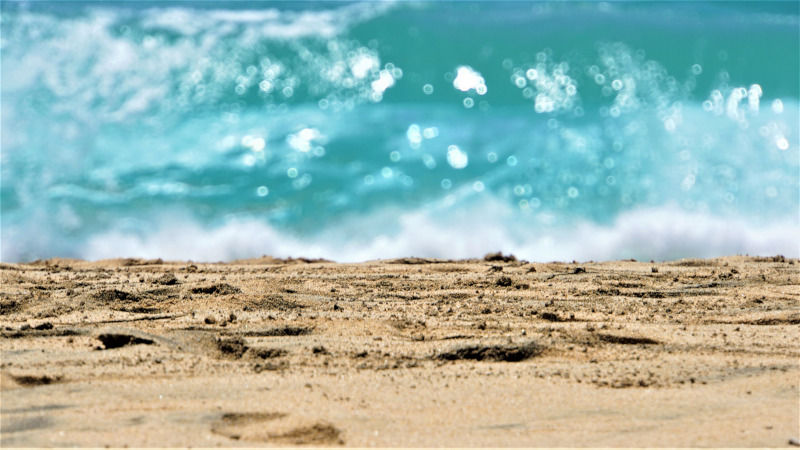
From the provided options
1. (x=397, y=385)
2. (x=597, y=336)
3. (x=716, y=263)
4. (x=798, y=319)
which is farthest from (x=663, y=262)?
(x=397, y=385)

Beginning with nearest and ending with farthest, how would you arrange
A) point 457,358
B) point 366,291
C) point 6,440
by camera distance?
point 6,440 → point 457,358 → point 366,291

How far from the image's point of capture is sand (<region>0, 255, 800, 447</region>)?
12.4 ft

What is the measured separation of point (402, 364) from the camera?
187 inches

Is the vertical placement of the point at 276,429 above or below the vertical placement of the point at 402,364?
below

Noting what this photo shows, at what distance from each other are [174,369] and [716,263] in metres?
6.69

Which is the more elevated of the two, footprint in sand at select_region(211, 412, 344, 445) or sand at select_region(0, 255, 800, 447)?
sand at select_region(0, 255, 800, 447)

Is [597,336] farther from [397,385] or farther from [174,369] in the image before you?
[174,369]

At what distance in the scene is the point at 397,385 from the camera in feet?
14.3

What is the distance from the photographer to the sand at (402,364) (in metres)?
3.78

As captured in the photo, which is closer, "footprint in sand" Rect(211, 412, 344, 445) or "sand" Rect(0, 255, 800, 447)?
"footprint in sand" Rect(211, 412, 344, 445)

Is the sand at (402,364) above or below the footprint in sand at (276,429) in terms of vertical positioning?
above

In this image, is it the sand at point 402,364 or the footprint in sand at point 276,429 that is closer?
the footprint in sand at point 276,429

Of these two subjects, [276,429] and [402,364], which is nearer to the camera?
[276,429]

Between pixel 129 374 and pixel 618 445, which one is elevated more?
pixel 129 374
